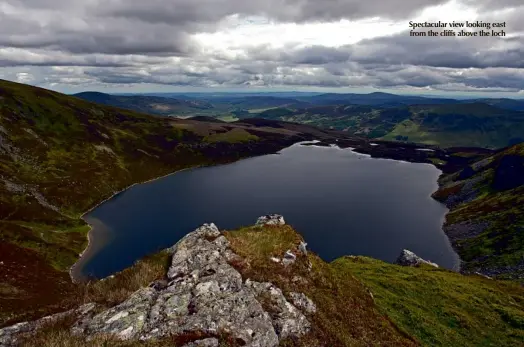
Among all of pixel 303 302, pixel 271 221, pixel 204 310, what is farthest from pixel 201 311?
pixel 271 221

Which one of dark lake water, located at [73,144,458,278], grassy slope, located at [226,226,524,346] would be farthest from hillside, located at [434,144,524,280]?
grassy slope, located at [226,226,524,346]

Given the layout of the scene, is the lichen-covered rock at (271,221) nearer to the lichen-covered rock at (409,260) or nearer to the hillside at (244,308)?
the hillside at (244,308)

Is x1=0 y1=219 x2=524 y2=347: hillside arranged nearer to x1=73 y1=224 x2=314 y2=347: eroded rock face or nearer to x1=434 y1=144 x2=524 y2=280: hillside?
x1=73 y1=224 x2=314 y2=347: eroded rock face

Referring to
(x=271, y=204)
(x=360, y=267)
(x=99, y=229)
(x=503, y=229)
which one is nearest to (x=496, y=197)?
(x=503, y=229)

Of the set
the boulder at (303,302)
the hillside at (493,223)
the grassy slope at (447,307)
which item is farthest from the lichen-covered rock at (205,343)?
the hillside at (493,223)

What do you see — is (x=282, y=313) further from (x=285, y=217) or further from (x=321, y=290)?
(x=285, y=217)

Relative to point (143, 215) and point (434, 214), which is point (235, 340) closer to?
point (143, 215)
